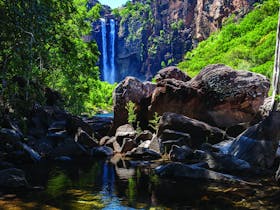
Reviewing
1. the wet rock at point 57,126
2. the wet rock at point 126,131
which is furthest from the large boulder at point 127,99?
the wet rock at point 57,126

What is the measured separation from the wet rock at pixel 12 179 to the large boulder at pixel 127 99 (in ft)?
48.8

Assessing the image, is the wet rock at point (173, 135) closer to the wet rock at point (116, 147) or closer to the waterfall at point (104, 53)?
the wet rock at point (116, 147)

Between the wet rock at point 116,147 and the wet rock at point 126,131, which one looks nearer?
the wet rock at point 116,147

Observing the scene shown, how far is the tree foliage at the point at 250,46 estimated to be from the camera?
54.1 meters

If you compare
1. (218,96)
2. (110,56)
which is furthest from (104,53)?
(218,96)

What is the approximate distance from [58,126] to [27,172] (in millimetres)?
8667

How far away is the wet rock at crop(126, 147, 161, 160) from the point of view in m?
20.1

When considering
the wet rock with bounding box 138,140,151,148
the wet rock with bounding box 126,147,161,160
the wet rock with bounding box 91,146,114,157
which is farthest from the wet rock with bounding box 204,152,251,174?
the wet rock with bounding box 91,146,114,157

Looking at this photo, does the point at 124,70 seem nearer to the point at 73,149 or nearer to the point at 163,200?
the point at 73,149

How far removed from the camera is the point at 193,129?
22156 millimetres

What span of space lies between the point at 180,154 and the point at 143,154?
2.20 metres

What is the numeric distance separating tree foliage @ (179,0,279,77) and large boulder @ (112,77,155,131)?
891 inches

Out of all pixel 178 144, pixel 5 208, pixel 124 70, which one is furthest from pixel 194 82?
pixel 124 70

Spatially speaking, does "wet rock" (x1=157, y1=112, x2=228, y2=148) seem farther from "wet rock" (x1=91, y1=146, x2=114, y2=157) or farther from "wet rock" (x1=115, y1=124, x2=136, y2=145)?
"wet rock" (x1=91, y1=146, x2=114, y2=157)
